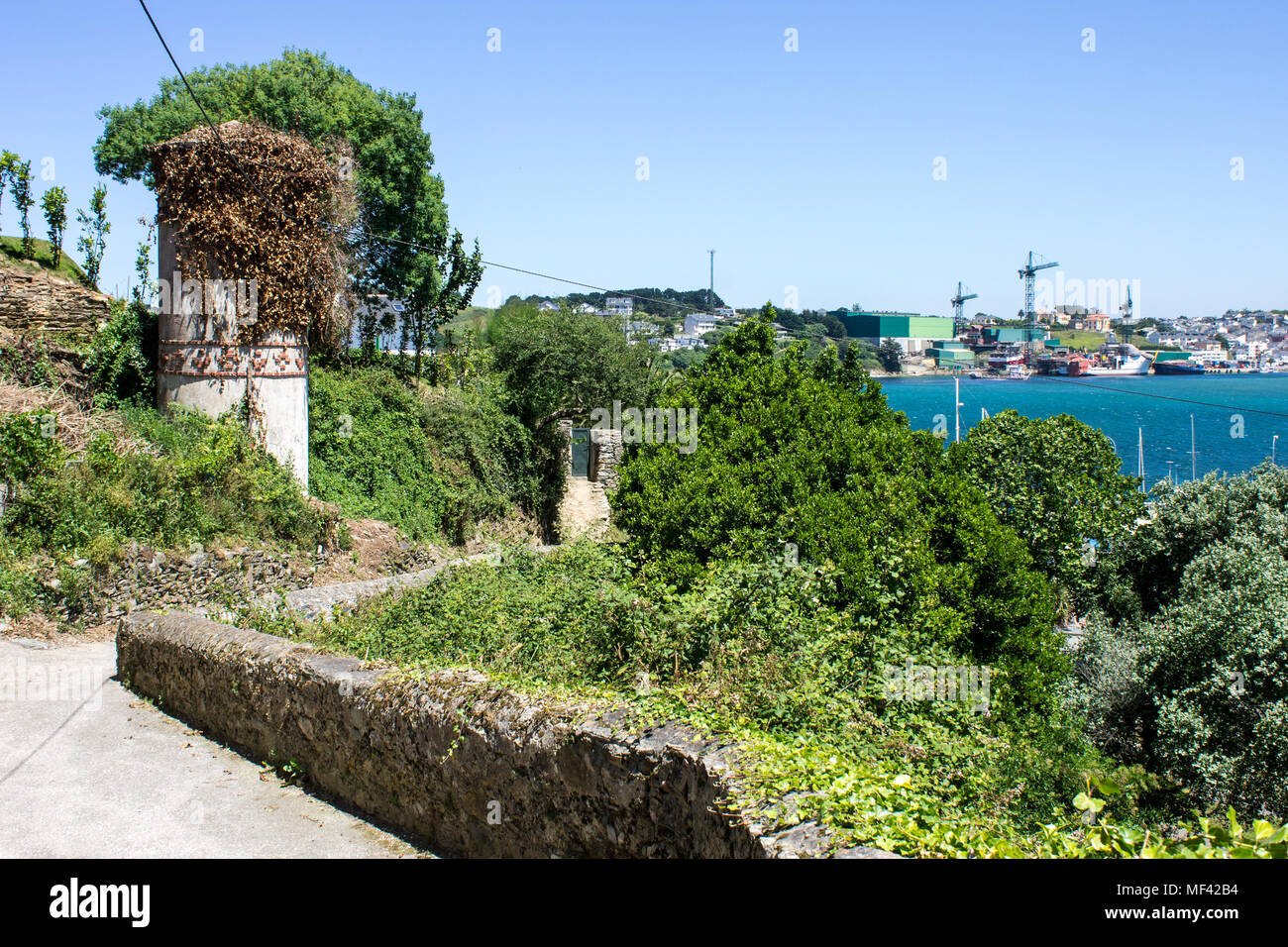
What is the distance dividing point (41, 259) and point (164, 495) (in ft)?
32.0

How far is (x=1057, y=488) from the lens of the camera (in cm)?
2352

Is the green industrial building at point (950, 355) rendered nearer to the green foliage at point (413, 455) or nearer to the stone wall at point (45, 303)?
the green foliage at point (413, 455)

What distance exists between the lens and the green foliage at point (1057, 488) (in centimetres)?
→ 2348

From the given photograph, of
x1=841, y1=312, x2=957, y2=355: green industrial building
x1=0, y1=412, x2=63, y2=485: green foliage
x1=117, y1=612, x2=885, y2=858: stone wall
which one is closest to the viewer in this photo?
x1=117, y1=612, x2=885, y2=858: stone wall

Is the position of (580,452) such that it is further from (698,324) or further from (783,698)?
(698,324)

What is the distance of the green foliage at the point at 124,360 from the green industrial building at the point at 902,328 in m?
75.4

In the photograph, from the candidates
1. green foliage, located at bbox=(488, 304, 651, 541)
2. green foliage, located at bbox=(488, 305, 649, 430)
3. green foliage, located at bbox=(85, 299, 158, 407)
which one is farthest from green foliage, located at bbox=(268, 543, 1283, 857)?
green foliage, located at bbox=(488, 305, 649, 430)

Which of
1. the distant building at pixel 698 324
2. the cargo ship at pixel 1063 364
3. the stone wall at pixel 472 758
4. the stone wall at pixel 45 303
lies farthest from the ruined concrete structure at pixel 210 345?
the cargo ship at pixel 1063 364

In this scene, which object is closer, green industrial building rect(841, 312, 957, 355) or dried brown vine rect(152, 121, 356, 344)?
dried brown vine rect(152, 121, 356, 344)

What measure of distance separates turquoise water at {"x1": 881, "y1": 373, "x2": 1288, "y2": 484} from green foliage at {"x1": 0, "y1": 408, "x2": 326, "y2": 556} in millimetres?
58202

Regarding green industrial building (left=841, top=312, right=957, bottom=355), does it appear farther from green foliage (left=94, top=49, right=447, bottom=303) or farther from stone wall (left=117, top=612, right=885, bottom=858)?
stone wall (left=117, top=612, right=885, bottom=858)

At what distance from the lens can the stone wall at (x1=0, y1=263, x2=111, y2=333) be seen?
17.4 metres

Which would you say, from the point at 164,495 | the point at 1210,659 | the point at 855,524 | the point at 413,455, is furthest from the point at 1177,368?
the point at 164,495

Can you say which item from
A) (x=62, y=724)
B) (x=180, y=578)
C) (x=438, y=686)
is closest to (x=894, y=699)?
(x=438, y=686)
